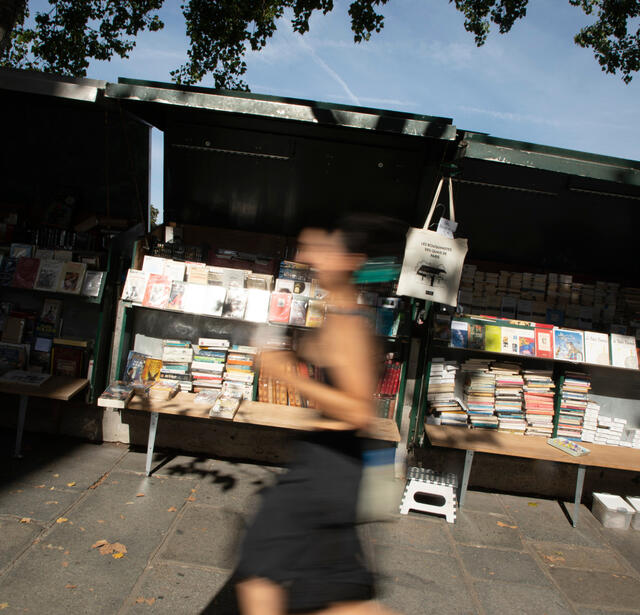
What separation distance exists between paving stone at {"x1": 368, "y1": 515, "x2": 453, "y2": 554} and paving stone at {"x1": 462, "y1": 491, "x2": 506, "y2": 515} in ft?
1.66

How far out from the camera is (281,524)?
1.96 meters

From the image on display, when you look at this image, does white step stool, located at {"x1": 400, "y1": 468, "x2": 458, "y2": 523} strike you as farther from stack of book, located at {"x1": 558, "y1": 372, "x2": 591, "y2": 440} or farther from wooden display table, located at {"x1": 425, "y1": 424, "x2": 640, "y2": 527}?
stack of book, located at {"x1": 558, "y1": 372, "x2": 591, "y2": 440}

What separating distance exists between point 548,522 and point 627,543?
0.67 m

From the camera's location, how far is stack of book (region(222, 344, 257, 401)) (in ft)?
16.9

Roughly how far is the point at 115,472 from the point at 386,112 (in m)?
4.26

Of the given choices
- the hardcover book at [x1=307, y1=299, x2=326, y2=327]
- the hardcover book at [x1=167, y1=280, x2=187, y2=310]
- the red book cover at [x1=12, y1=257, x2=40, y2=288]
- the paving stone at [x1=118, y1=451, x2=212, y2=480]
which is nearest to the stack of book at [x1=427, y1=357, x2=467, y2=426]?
the hardcover book at [x1=307, y1=299, x2=326, y2=327]

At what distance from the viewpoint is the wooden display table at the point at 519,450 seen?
4629 mm

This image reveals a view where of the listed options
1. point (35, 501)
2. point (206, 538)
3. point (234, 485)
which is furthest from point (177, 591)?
point (35, 501)

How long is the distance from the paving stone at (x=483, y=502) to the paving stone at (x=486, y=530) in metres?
0.09

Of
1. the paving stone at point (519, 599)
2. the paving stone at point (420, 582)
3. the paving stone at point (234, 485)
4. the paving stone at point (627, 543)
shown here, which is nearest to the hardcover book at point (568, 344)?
the paving stone at point (627, 543)

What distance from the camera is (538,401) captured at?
5.20 metres

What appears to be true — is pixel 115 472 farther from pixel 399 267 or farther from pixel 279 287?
pixel 399 267

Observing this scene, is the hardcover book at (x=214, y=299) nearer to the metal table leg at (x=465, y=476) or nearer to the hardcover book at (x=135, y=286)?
the hardcover book at (x=135, y=286)

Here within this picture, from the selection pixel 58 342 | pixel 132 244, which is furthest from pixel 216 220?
pixel 58 342
